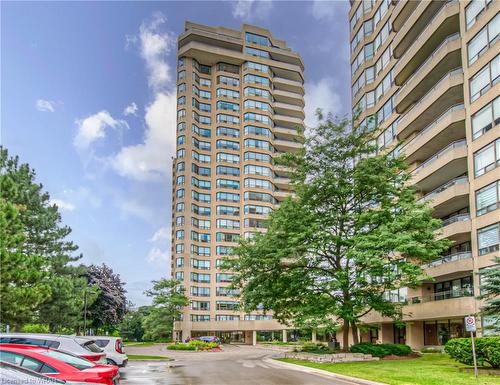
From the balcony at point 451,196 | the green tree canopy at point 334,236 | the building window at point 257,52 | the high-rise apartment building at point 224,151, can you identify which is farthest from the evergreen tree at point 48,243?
the building window at point 257,52

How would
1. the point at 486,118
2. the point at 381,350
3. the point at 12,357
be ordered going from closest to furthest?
the point at 12,357 → the point at 381,350 → the point at 486,118

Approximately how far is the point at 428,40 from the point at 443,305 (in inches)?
811

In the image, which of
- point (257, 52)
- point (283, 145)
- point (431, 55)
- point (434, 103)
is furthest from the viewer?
point (257, 52)

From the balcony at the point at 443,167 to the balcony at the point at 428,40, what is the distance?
9206mm

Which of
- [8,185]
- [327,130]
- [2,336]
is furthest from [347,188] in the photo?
[2,336]

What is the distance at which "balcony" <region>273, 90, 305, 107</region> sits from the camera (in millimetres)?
98500

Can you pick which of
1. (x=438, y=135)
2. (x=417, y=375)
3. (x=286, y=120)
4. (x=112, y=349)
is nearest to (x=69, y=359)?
(x=112, y=349)

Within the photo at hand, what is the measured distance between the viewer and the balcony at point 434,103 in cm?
3769

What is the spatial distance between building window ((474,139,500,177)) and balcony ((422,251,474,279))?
584 centimetres

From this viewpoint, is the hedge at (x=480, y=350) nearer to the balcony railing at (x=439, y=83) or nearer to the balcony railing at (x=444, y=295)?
the balcony railing at (x=444, y=295)

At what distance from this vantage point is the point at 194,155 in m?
92.1

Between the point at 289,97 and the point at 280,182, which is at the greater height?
the point at 289,97

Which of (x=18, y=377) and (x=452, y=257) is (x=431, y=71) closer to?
(x=452, y=257)

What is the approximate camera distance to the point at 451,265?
36.9 meters
